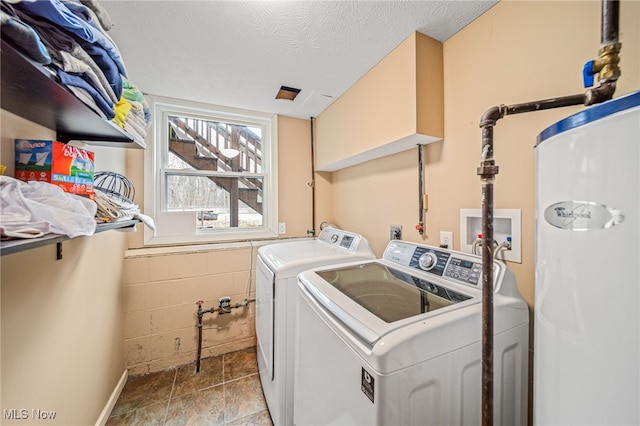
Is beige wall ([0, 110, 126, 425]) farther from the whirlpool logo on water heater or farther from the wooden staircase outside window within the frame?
the whirlpool logo on water heater

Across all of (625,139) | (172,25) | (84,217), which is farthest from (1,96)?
(625,139)

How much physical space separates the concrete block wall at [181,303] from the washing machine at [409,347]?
4.08 ft

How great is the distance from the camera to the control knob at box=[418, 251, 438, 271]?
1.17 m

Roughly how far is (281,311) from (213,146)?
1.86 meters

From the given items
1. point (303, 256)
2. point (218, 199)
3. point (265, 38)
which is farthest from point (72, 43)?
point (218, 199)

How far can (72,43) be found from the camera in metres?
0.69

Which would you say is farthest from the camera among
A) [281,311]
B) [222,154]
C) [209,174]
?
[222,154]

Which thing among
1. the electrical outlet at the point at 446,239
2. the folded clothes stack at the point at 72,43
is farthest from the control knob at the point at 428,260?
the folded clothes stack at the point at 72,43

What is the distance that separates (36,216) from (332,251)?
141 cm

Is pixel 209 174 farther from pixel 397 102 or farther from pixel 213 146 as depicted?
pixel 397 102

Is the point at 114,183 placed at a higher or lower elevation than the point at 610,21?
lower

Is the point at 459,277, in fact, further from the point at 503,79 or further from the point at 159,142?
the point at 159,142

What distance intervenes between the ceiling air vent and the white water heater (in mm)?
1790

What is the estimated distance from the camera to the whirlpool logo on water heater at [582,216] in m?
0.45
